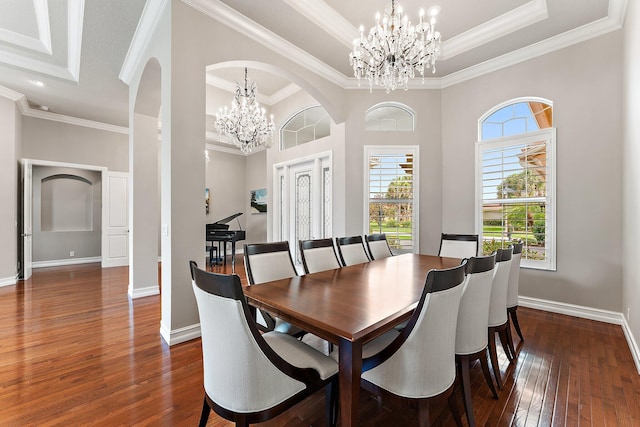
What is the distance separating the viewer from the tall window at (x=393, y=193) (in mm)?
4488

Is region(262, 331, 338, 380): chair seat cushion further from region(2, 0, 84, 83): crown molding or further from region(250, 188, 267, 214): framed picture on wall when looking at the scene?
region(250, 188, 267, 214): framed picture on wall

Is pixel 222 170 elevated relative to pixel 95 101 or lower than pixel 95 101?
lower

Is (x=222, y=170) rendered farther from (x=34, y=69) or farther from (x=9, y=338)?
(x=9, y=338)

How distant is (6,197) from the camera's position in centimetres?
464

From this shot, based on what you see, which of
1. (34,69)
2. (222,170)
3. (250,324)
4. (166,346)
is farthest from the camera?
(222,170)

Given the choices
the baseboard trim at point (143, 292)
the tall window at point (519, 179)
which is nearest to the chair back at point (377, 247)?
the tall window at point (519, 179)

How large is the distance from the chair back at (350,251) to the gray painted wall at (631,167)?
233 centimetres

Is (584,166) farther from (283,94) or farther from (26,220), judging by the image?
(26,220)

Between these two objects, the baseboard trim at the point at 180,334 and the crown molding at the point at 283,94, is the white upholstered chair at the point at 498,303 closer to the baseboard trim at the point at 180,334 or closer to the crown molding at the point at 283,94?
the baseboard trim at the point at 180,334

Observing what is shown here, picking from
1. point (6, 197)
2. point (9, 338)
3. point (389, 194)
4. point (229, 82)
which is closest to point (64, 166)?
point (6, 197)

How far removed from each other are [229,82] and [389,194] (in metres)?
3.54

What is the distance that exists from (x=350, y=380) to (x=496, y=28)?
4257 mm

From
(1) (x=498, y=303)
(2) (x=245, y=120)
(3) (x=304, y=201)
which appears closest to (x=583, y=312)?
(1) (x=498, y=303)

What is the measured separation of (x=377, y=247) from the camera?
138 inches
